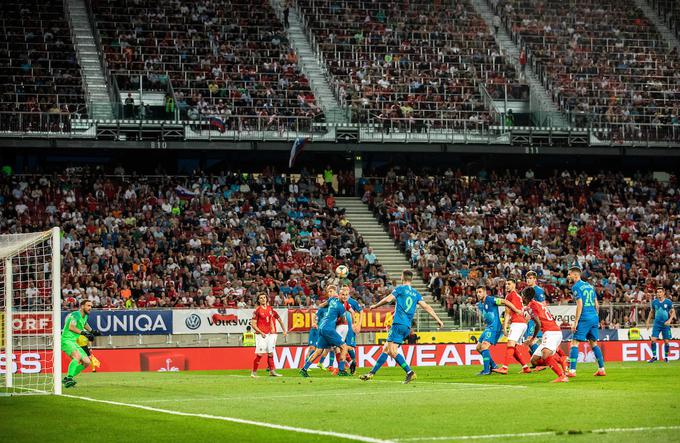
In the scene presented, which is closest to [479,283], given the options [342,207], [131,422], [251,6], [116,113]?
[342,207]

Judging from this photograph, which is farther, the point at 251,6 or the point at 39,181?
the point at 251,6

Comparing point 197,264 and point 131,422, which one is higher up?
point 197,264

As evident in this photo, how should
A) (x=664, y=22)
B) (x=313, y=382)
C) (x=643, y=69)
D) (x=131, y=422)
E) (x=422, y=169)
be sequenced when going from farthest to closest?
(x=664, y=22) < (x=643, y=69) < (x=422, y=169) < (x=313, y=382) < (x=131, y=422)

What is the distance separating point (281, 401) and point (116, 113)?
98.5ft

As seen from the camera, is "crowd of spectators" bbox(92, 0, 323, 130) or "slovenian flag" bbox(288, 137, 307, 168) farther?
"crowd of spectators" bbox(92, 0, 323, 130)

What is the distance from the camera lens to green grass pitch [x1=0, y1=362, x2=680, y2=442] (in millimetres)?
11516

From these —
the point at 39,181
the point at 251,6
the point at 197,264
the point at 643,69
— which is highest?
the point at 251,6

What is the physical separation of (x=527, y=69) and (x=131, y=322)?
26.6 metres

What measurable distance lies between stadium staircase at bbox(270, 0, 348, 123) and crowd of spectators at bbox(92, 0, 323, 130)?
17.1 inches

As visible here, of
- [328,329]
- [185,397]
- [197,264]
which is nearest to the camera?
[185,397]

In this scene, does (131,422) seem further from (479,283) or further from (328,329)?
(479,283)

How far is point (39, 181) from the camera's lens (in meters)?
43.4

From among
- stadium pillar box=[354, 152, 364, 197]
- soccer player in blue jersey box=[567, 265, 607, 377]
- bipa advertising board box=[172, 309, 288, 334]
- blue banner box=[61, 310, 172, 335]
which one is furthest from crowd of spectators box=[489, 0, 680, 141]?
soccer player in blue jersey box=[567, 265, 607, 377]

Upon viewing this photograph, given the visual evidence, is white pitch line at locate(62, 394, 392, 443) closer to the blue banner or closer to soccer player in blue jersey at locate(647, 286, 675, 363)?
the blue banner
